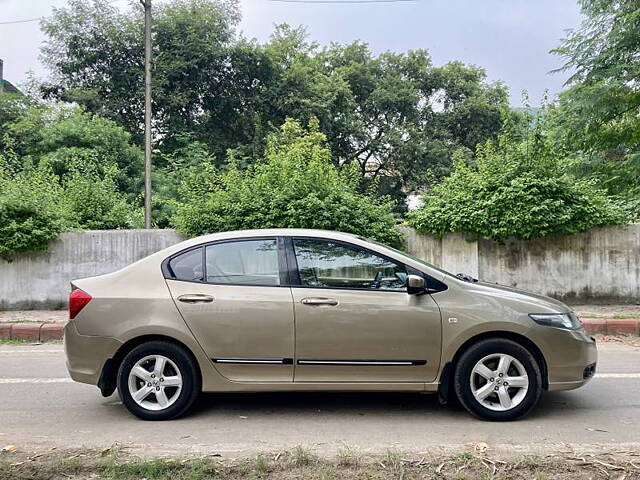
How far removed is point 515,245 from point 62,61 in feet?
82.7

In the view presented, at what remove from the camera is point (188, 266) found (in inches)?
187

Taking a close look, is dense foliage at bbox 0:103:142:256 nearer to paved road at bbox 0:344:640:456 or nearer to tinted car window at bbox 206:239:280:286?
paved road at bbox 0:344:640:456

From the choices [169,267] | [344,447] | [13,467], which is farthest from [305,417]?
[13,467]

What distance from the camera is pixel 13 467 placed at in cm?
360

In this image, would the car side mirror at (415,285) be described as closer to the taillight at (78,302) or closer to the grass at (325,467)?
the grass at (325,467)

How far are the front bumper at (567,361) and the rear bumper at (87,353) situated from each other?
3475 millimetres

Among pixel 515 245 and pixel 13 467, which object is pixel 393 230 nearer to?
pixel 515 245

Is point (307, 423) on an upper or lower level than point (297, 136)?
lower

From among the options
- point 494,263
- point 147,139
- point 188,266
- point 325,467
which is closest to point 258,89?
point 147,139

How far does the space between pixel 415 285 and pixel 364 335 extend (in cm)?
56

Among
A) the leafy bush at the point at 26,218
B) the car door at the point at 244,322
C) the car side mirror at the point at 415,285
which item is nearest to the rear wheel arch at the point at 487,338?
the car side mirror at the point at 415,285

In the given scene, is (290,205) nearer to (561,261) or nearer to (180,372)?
(561,261)

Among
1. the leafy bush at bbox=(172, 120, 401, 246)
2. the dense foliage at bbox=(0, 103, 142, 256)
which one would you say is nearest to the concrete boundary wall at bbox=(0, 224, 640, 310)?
the dense foliage at bbox=(0, 103, 142, 256)

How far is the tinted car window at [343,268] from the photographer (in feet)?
15.2
